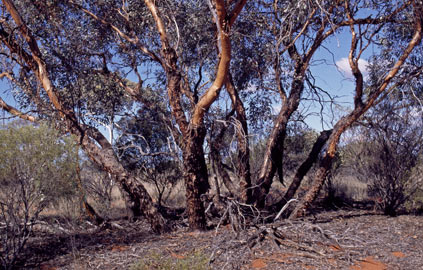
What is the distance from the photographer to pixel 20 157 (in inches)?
246

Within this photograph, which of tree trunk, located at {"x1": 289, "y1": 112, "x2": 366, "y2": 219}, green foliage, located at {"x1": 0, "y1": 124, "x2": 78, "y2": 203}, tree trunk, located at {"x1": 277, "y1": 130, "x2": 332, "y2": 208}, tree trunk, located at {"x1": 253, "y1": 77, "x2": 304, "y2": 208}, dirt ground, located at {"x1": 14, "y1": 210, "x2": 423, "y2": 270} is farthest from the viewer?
tree trunk, located at {"x1": 277, "y1": 130, "x2": 332, "y2": 208}

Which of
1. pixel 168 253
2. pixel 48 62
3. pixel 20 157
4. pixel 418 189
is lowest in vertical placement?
pixel 168 253

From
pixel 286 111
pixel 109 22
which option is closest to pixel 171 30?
pixel 109 22

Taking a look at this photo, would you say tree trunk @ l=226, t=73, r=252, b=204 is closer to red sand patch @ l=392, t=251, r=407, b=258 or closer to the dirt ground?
A: the dirt ground

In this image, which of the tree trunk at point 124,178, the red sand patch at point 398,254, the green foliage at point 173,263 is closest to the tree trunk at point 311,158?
the tree trunk at point 124,178

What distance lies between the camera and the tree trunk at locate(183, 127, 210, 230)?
7.42m

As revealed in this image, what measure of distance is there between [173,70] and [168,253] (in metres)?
3.12

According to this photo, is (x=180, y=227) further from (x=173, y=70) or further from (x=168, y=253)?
(x=173, y=70)

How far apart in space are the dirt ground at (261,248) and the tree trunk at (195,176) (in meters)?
0.29

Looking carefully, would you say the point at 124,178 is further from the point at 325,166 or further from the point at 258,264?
the point at 325,166

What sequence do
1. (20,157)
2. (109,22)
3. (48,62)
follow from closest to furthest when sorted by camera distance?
1. (20,157)
2. (48,62)
3. (109,22)

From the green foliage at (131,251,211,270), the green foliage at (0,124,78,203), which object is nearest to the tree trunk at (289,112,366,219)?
the green foliage at (131,251,211,270)

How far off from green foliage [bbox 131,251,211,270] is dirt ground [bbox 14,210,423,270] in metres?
0.14

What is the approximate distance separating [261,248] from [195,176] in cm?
190
